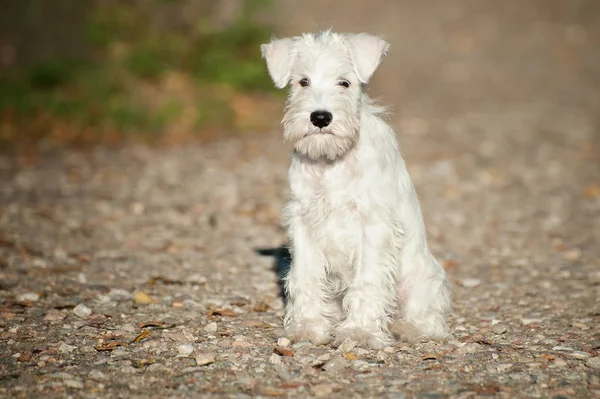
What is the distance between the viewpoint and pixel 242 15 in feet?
58.3

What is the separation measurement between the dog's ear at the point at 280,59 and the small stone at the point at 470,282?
316 centimetres

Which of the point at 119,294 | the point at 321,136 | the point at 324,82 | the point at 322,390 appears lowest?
the point at 322,390

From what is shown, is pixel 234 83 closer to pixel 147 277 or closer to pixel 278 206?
pixel 278 206

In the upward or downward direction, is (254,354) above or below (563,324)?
below

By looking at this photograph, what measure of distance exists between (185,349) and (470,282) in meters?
3.53

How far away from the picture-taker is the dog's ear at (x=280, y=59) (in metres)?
6.20

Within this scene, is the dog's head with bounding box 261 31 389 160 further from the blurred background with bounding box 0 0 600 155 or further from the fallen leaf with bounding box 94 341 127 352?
the blurred background with bounding box 0 0 600 155

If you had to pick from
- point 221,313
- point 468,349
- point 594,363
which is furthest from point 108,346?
point 594,363

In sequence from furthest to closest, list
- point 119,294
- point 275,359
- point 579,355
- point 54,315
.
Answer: point 119,294 → point 54,315 → point 579,355 → point 275,359

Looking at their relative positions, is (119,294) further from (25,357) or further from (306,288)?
(306,288)

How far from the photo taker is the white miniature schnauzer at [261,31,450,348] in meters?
5.79

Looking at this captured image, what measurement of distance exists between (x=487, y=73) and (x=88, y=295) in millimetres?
16021

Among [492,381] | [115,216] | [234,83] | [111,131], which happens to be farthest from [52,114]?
[492,381]

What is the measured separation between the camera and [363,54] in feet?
19.8
